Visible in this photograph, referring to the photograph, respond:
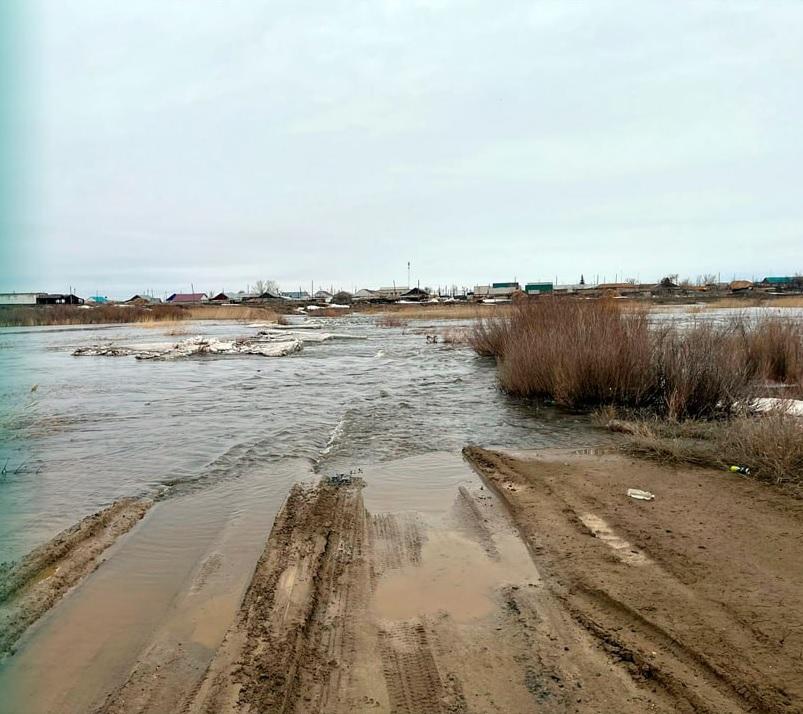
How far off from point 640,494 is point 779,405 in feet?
11.8

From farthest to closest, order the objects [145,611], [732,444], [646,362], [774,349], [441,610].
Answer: [774,349], [646,362], [732,444], [145,611], [441,610]

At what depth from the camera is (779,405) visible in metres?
7.55

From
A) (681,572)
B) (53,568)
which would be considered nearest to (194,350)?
(53,568)

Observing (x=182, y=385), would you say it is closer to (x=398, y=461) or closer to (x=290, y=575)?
(x=398, y=461)

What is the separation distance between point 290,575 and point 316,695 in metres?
1.32

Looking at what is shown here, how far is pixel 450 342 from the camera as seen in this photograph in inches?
1030

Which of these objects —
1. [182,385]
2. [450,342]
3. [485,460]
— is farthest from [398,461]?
[450,342]

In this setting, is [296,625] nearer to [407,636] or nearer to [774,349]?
[407,636]

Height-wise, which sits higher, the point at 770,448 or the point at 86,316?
the point at 86,316

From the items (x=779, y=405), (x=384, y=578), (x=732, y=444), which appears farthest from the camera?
(x=779, y=405)

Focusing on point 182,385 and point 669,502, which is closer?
point 669,502

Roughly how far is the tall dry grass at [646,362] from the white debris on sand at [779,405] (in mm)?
276

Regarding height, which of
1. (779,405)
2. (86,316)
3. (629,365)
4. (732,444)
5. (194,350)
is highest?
(86,316)

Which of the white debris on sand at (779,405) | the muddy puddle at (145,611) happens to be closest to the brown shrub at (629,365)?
the white debris on sand at (779,405)
